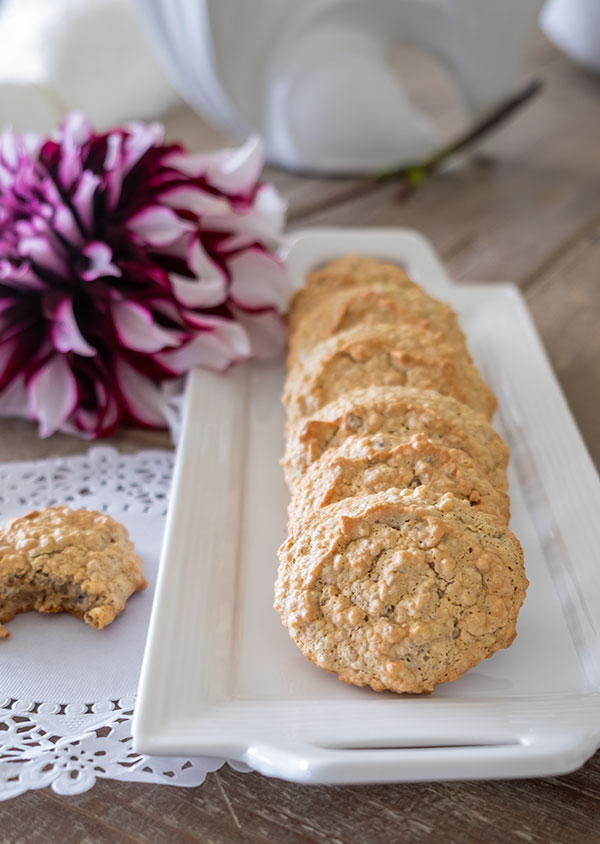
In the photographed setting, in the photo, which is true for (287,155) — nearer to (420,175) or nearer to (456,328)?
(420,175)

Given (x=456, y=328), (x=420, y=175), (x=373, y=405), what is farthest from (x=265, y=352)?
(x=420, y=175)

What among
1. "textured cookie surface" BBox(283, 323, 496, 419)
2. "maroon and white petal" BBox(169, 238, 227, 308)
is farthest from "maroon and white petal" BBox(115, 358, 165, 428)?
"textured cookie surface" BBox(283, 323, 496, 419)

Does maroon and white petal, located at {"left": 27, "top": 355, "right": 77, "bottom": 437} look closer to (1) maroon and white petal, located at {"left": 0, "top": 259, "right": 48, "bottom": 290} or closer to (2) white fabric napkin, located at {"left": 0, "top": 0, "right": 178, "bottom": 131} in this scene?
(1) maroon and white petal, located at {"left": 0, "top": 259, "right": 48, "bottom": 290}

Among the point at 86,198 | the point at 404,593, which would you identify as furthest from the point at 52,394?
the point at 404,593

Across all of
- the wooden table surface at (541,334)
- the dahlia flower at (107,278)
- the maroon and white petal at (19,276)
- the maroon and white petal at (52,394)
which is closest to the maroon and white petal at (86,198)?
the dahlia flower at (107,278)

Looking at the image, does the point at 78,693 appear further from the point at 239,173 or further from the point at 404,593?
the point at 239,173

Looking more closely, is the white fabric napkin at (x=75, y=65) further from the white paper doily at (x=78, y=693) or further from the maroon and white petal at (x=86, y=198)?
the white paper doily at (x=78, y=693)
